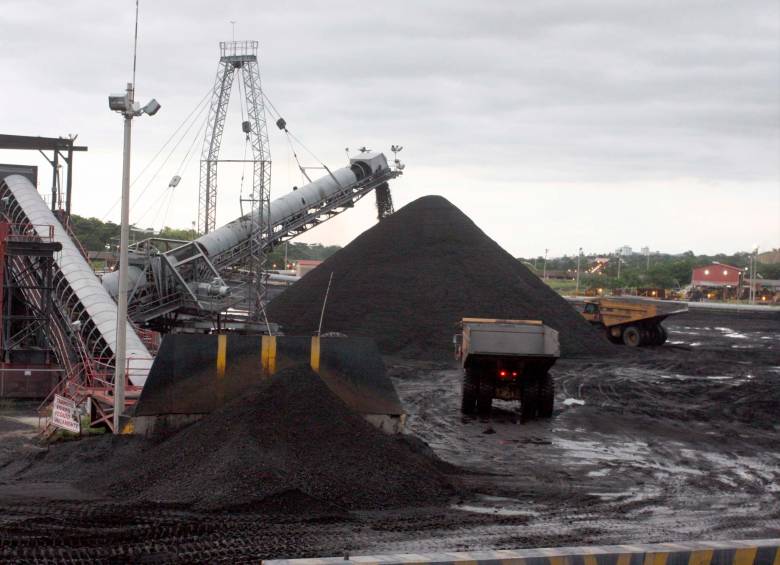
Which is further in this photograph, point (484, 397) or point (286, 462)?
point (484, 397)

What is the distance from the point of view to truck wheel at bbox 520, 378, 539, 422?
21297mm

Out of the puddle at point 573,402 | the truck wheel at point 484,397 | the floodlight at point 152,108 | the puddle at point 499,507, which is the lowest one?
the puddle at point 573,402

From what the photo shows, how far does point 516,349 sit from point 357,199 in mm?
26469

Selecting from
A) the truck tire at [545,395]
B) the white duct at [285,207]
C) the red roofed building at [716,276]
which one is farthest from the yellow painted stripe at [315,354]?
the red roofed building at [716,276]

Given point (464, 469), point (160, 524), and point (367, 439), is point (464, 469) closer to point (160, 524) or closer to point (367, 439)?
point (367, 439)

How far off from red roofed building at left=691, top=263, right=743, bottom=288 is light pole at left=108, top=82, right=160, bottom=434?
115475 mm

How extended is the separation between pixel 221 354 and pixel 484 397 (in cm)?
873

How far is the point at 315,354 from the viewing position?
14.9m

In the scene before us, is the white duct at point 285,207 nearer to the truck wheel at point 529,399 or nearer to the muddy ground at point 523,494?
the muddy ground at point 523,494

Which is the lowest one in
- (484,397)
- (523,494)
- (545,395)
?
(523,494)

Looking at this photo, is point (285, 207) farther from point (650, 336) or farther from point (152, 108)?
point (152, 108)

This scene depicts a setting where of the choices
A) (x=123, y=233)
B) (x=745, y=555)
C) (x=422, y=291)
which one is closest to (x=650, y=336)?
(x=422, y=291)

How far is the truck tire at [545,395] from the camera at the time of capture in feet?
69.9

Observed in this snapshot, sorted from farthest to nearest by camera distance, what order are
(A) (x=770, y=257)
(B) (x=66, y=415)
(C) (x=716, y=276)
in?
A: 1. (A) (x=770, y=257)
2. (C) (x=716, y=276)
3. (B) (x=66, y=415)
